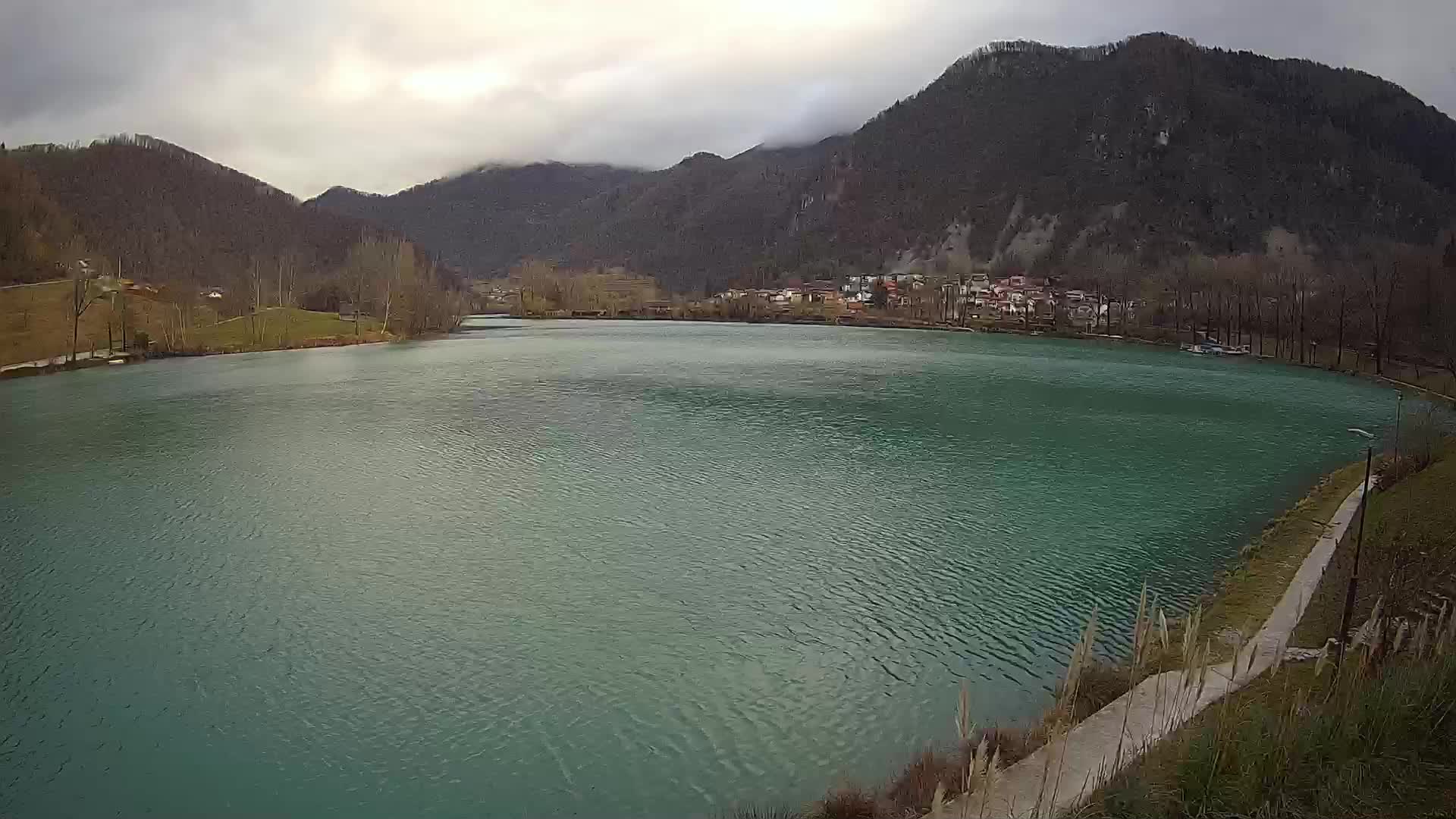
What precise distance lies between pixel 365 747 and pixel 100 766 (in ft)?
8.39

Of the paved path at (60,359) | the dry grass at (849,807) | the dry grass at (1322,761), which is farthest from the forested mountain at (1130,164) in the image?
the dry grass at (849,807)

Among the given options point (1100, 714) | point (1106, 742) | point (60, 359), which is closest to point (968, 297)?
point (60, 359)

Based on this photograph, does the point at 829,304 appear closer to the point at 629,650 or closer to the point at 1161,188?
the point at 1161,188

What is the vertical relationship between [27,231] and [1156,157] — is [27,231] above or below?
below

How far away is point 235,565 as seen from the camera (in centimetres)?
1538

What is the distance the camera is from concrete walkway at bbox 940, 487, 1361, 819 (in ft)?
22.0

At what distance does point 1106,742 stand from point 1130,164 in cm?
14759

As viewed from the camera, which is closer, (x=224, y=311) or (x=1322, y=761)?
(x=1322, y=761)

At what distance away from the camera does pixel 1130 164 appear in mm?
136750

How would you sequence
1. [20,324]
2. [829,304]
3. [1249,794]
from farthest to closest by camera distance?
[829,304], [20,324], [1249,794]

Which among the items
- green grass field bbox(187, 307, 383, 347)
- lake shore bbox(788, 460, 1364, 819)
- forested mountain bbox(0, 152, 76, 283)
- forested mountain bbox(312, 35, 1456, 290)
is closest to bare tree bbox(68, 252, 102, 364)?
forested mountain bbox(0, 152, 76, 283)

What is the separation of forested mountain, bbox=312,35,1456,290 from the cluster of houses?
15.3 metres

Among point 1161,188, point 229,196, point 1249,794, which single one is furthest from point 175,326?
point 1161,188

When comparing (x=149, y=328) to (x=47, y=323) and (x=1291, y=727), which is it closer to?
(x=47, y=323)
